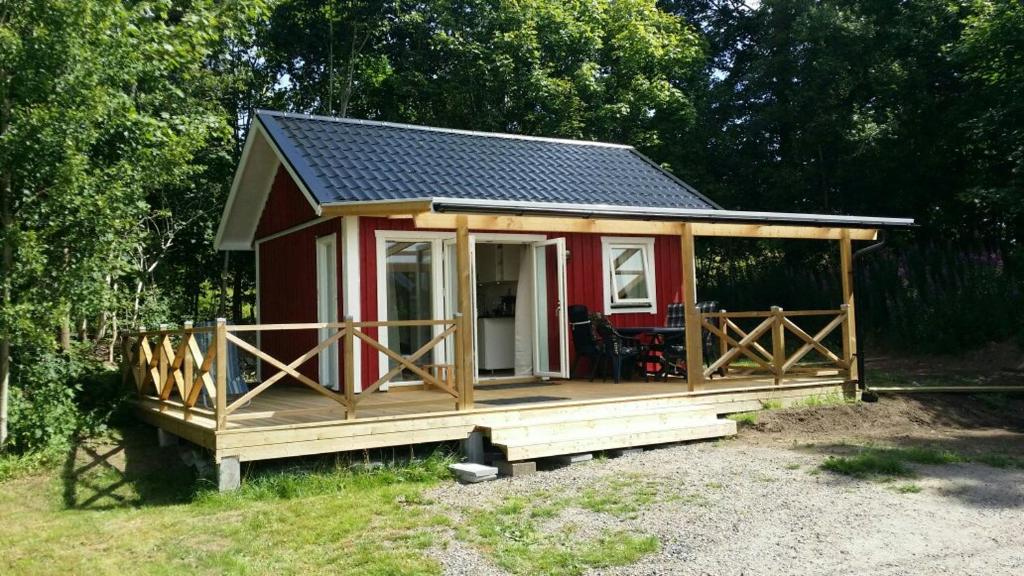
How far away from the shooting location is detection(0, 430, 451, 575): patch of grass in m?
4.75

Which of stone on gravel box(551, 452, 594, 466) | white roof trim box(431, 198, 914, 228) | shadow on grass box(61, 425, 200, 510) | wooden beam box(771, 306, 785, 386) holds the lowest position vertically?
shadow on grass box(61, 425, 200, 510)

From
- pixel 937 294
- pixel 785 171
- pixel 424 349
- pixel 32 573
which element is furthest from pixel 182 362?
pixel 785 171

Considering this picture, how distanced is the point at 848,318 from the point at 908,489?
4014mm

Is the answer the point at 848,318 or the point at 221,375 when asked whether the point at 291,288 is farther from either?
the point at 848,318

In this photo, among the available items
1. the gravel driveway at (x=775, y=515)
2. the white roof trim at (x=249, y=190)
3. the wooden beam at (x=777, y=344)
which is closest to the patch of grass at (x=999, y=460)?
the gravel driveway at (x=775, y=515)

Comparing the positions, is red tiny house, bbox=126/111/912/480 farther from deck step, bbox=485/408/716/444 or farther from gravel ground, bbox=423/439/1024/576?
gravel ground, bbox=423/439/1024/576

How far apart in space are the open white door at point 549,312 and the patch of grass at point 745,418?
2.39 meters

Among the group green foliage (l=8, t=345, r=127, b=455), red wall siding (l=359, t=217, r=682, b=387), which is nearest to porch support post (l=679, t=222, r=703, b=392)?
red wall siding (l=359, t=217, r=682, b=387)

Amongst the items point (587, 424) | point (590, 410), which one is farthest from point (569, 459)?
point (590, 410)

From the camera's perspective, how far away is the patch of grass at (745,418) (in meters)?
8.12

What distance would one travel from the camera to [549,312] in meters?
10.4

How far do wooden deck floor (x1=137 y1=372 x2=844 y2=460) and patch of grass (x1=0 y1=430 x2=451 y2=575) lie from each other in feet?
0.91

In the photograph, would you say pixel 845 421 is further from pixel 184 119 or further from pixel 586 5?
pixel 586 5

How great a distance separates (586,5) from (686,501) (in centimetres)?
1729
